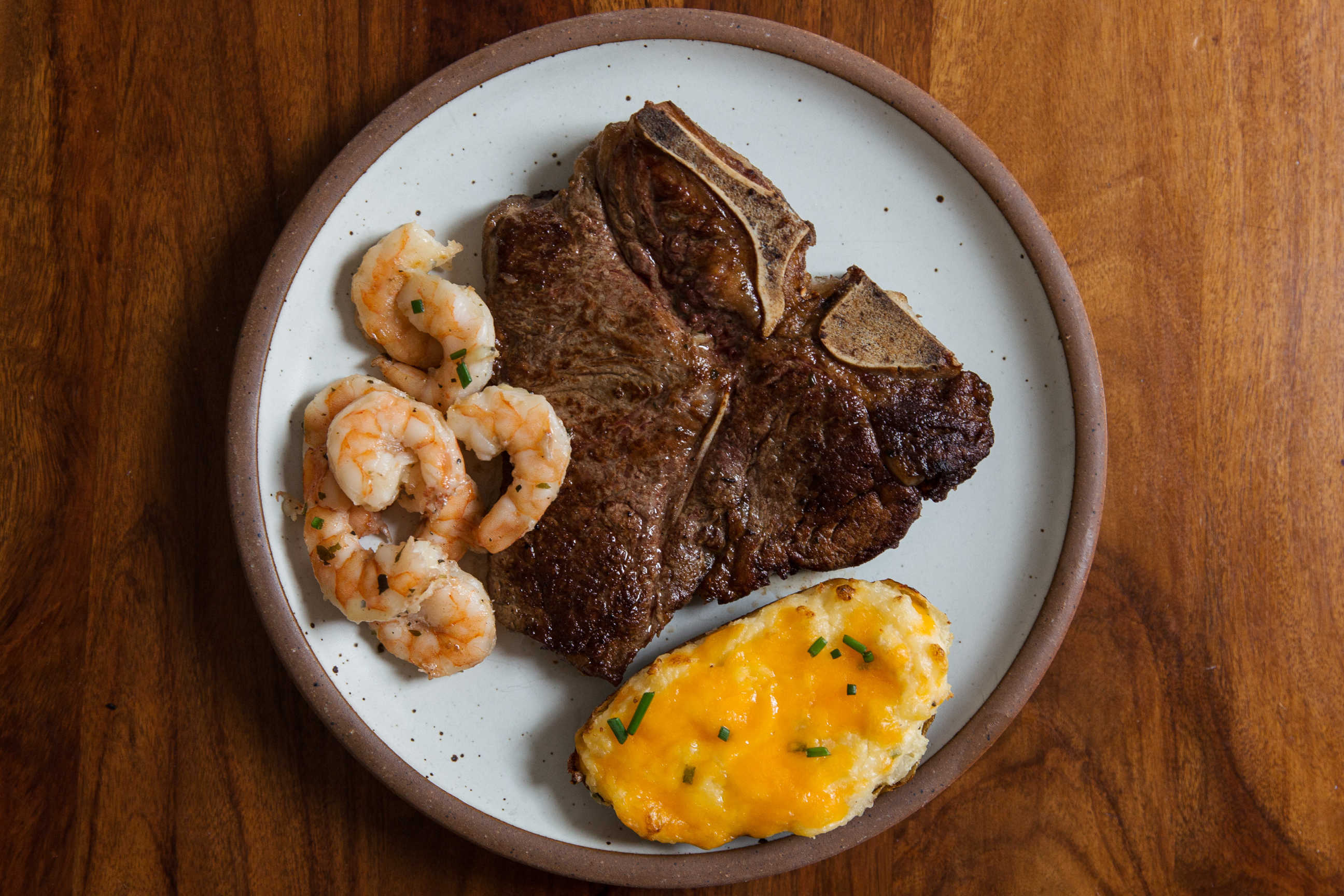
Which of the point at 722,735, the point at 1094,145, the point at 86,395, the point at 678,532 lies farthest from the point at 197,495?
the point at 1094,145

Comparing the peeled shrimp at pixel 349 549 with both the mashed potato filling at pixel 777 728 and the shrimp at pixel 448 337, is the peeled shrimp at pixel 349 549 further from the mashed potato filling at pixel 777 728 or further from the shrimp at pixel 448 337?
the mashed potato filling at pixel 777 728

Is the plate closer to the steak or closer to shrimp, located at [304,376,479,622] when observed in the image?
shrimp, located at [304,376,479,622]

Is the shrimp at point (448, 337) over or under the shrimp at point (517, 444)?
over

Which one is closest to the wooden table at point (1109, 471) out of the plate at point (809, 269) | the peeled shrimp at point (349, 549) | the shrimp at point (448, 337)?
the plate at point (809, 269)

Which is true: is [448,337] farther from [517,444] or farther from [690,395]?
[690,395]

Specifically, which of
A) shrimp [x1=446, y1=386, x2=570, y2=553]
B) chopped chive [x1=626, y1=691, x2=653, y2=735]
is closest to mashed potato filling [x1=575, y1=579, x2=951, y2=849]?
chopped chive [x1=626, y1=691, x2=653, y2=735]

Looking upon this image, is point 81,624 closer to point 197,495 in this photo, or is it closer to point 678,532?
point 197,495

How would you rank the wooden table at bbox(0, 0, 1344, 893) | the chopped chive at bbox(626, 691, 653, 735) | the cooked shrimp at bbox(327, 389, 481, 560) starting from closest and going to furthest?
the cooked shrimp at bbox(327, 389, 481, 560), the chopped chive at bbox(626, 691, 653, 735), the wooden table at bbox(0, 0, 1344, 893)
